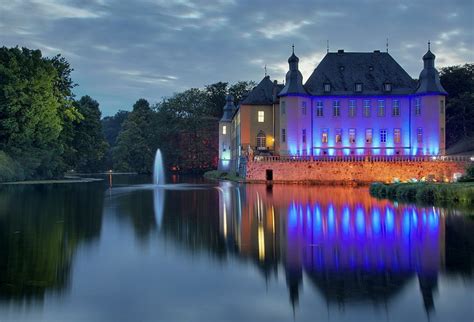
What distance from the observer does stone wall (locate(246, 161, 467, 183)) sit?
4941 cm

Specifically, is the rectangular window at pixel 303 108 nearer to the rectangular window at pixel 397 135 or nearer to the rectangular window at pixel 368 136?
the rectangular window at pixel 368 136

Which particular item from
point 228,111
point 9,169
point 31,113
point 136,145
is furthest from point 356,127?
point 136,145

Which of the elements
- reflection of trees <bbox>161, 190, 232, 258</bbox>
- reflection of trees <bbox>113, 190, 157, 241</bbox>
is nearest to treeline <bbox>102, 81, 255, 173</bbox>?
reflection of trees <bbox>113, 190, 157, 241</bbox>

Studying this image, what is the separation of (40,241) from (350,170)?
39062 mm

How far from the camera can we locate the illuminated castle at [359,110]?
54781mm

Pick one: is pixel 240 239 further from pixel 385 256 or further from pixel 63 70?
pixel 63 70

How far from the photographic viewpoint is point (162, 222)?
65.4ft

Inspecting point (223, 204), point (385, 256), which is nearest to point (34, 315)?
point (385, 256)

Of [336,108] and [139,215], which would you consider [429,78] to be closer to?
[336,108]

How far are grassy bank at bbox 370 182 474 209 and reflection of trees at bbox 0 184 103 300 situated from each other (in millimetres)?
Answer: 16945

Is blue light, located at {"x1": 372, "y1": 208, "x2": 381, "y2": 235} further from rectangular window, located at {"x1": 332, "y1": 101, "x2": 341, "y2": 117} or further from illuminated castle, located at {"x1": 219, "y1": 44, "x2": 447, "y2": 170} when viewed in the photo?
rectangular window, located at {"x1": 332, "y1": 101, "x2": 341, "y2": 117}

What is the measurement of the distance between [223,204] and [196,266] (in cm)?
1586

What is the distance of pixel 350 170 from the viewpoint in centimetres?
5069

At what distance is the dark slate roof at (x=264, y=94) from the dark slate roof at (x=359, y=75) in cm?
461
